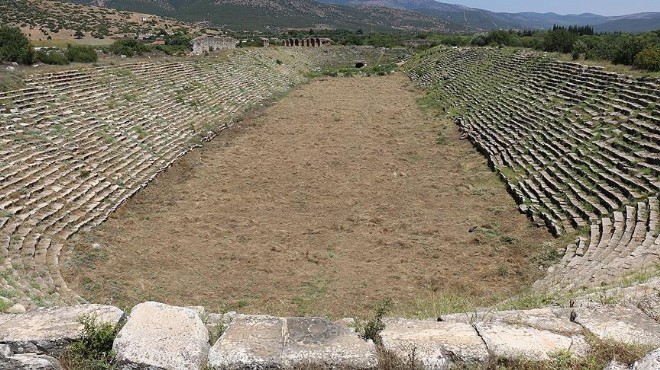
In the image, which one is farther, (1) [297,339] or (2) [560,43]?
(2) [560,43]

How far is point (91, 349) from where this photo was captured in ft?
12.1

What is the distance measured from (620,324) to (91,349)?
4256 millimetres

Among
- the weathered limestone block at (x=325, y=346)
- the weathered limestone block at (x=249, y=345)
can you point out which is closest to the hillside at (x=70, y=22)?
the weathered limestone block at (x=249, y=345)

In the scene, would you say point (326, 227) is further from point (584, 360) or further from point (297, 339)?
point (584, 360)

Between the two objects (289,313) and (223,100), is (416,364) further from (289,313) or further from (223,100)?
(223,100)

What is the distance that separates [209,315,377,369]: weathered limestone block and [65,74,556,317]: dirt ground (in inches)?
124

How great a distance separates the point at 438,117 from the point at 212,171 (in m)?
12.2

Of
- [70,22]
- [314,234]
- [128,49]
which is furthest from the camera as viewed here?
[70,22]

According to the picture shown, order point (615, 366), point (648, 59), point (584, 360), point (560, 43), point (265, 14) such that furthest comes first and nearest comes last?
point (265, 14)
point (560, 43)
point (648, 59)
point (584, 360)
point (615, 366)

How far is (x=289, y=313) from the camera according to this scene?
23.8 feet

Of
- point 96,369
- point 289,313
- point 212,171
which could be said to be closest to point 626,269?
point 289,313

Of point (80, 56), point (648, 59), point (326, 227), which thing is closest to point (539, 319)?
point (326, 227)

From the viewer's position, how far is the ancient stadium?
3904 mm

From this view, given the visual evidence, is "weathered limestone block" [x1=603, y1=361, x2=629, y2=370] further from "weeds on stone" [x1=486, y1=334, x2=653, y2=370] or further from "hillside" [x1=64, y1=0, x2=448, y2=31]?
"hillside" [x1=64, y1=0, x2=448, y2=31]
